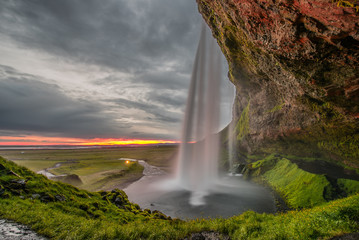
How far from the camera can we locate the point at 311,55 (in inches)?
527

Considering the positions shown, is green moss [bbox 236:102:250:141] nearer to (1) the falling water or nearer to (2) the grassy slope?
(1) the falling water

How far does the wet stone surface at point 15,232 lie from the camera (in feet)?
23.0

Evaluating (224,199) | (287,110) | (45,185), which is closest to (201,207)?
(224,199)

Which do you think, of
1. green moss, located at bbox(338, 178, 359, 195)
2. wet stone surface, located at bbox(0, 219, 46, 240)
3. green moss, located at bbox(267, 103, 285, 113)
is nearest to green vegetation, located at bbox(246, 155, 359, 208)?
green moss, located at bbox(338, 178, 359, 195)

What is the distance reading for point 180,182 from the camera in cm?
3266

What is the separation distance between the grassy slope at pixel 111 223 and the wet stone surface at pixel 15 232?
0.90ft

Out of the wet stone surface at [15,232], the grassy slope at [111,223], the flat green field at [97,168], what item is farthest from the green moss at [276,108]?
the wet stone surface at [15,232]

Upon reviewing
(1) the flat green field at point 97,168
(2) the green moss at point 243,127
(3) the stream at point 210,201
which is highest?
(2) the green moss at point 243,127

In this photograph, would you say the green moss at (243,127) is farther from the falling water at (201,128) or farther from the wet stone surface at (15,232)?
the wet stone surface at (15,232)

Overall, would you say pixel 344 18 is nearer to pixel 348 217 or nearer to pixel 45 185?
pixel 348 217

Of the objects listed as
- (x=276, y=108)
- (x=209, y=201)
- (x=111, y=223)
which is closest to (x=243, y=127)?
(x=276, y=108)

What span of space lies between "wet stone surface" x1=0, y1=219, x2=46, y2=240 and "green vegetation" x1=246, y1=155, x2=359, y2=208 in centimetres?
2314

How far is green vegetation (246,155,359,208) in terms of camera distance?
1788 centimetres

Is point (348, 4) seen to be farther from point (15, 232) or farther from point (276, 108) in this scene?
point (276, 108)
